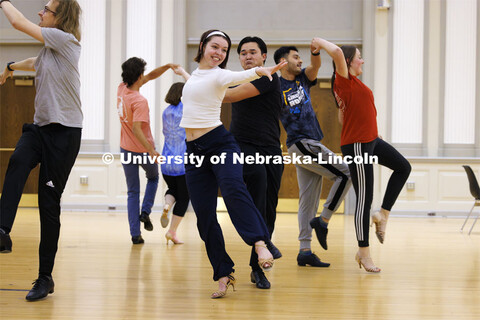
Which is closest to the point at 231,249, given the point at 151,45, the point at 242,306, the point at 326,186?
the point at 242,306

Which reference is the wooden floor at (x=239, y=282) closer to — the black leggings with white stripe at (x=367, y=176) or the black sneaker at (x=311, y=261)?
the black sneaker at (x=311, y=261)

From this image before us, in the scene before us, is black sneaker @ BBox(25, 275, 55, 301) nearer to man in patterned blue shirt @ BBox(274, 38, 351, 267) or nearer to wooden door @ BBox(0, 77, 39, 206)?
man in patterned blue shirt @ BBox(274, 38, 351, 267)

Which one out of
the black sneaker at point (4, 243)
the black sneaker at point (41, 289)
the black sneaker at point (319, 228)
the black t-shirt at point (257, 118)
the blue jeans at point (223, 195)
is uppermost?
the black t-shirt at point (257, 118)

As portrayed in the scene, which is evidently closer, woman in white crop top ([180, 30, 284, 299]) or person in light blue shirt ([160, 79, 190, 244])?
woman in white crop top ([180, 30, 284, 299])

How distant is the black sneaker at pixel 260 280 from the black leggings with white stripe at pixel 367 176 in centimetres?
87

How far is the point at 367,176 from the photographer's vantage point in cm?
407

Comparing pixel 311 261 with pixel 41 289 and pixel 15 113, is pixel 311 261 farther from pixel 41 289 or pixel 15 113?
pixel 15 113

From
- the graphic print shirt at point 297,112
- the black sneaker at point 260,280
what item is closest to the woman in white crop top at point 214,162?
the black sneaker at point 260,280

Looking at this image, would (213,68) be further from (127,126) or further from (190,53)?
(190,53)

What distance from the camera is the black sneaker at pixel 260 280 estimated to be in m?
3.55

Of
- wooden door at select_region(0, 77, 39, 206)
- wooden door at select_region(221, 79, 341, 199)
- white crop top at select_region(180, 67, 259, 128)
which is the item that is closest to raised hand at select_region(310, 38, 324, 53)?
white crop top at select_region(180, 67, 259, 128)

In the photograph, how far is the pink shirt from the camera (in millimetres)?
5547

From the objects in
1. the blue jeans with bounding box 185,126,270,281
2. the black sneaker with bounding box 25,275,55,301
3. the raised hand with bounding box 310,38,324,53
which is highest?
the raised hand with bounding box 310,38,324,53

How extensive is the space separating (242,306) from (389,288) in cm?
101
